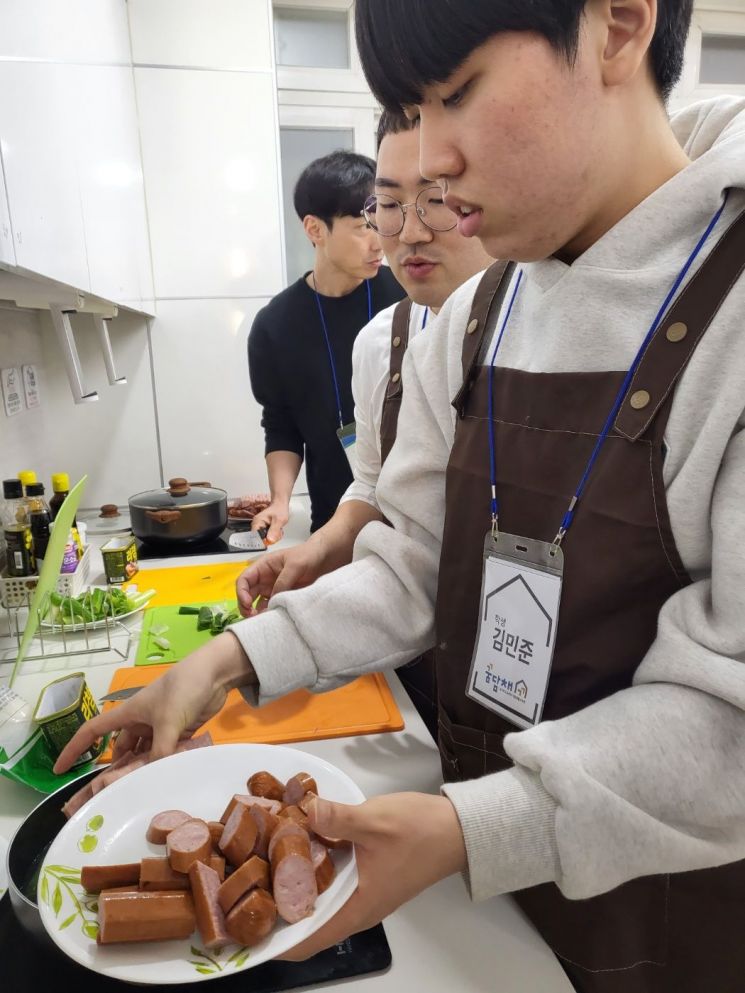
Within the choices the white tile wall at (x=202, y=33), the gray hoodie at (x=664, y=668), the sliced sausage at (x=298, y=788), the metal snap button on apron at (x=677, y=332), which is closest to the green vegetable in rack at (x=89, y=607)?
the sliced sausage at (x=298, y=788)

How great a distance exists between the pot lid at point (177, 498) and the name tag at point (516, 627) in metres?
1.34

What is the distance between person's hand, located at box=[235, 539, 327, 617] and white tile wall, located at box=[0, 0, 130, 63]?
80 centimetres

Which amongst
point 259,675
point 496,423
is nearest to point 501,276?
point 496,423

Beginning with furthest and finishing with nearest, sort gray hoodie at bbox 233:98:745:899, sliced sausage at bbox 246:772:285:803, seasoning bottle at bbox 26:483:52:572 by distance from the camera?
seasoning bottle at bbox 26:483:52:572 < sliced sausage at bbox 246:772:285:803 < gray hoodie at bbox 233:98:745:899

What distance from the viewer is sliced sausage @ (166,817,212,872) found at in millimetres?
597

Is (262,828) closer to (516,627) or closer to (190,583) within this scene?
(516,627)

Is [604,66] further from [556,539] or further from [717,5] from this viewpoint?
[717,5]

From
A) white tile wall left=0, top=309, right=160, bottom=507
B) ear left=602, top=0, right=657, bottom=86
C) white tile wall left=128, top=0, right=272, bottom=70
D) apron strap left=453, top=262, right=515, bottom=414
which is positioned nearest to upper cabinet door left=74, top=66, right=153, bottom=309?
white tile wall left=128, top=0, right=272, bottom=70

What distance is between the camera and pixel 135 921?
1.76ft

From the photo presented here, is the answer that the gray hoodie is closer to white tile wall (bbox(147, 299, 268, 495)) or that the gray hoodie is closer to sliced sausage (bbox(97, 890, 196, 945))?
sliced sausage (bbox(97, 890, 196, 945))

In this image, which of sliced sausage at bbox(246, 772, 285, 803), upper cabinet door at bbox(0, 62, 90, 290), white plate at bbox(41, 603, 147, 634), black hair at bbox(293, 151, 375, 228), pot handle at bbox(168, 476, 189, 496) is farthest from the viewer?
pot handle at bbox(168, 476, 189, 496)

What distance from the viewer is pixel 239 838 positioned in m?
0.61

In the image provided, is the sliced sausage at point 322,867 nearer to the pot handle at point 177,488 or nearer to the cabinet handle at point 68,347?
the cabinet handle at point 68,347

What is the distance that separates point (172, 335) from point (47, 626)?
146cm
